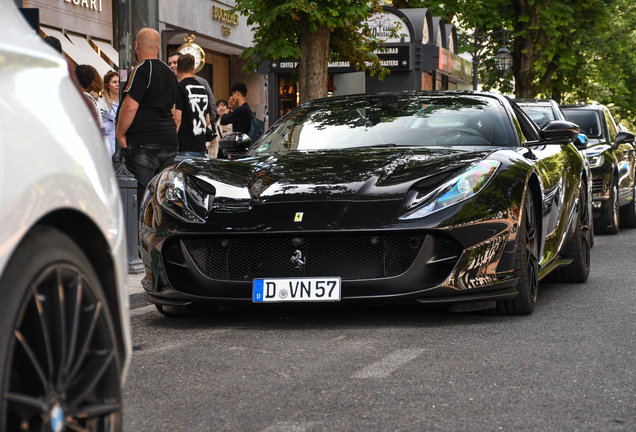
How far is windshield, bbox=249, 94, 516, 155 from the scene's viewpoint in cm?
679

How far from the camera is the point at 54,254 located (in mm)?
2203

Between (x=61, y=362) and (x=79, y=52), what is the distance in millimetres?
19277

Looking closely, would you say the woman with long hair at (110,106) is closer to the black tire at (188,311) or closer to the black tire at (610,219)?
the black tire at (188,311)

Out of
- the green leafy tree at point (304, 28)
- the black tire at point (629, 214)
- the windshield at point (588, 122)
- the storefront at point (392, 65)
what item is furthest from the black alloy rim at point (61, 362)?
the storefront at point (392, 65)

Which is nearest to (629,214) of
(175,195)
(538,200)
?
(538,200)

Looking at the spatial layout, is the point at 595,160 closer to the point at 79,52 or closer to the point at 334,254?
the point at 334,254

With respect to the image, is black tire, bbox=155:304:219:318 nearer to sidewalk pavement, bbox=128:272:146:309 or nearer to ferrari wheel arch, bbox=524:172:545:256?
sidewalk pavement, bbox=128:272:146:309

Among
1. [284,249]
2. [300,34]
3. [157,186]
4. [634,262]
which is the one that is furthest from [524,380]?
[300,34]

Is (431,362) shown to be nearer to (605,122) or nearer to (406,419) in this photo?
(406,419)

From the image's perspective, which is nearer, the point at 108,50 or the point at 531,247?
the point at 531,247

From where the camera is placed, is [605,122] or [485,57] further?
[485,57]

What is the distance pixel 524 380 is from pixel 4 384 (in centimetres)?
277

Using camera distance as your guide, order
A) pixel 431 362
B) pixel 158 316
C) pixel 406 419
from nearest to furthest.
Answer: pixel 406 419
pixel 431 362
pixel 158 316

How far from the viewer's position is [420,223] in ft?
17.7
